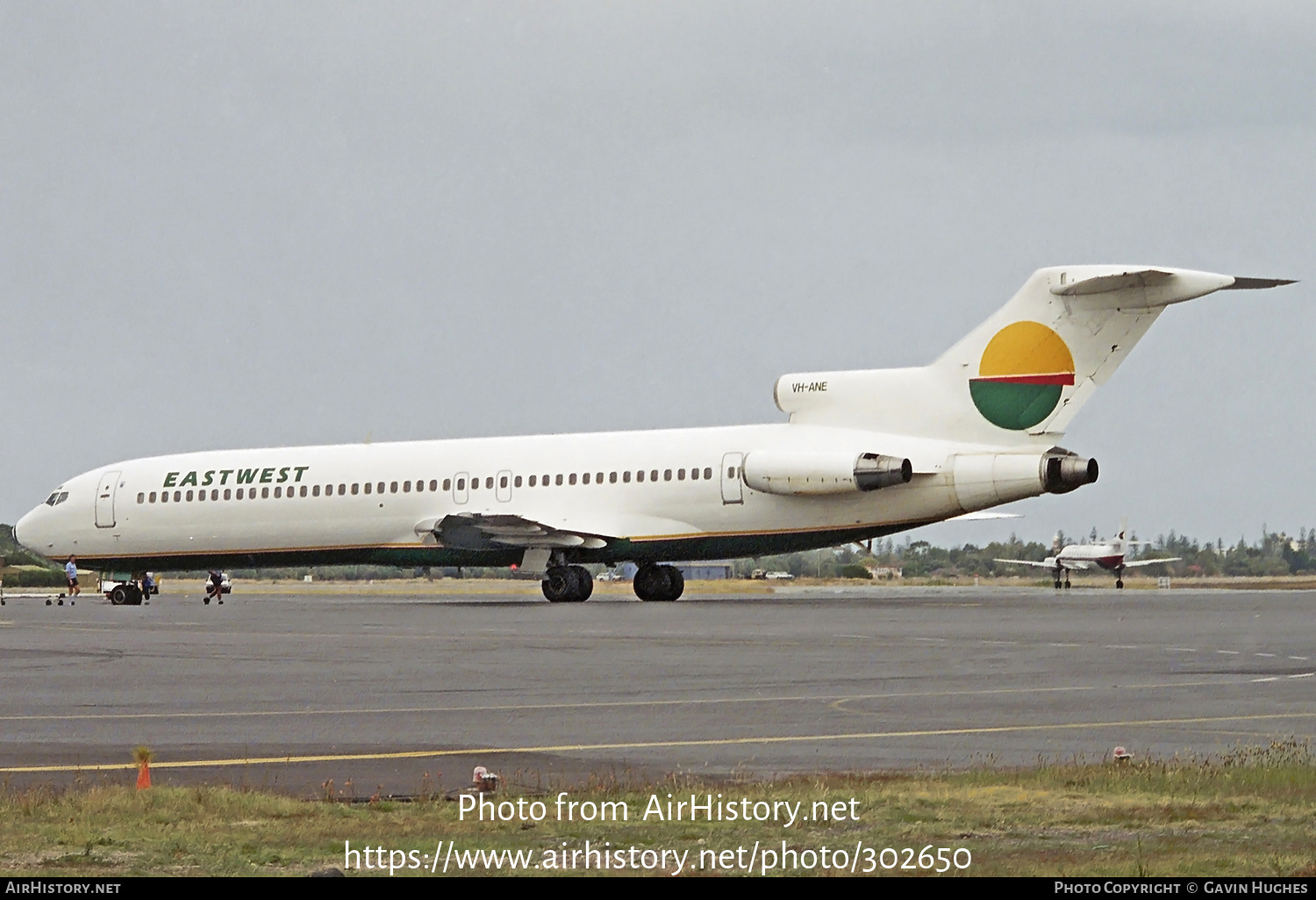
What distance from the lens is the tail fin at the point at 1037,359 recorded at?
3859 cm

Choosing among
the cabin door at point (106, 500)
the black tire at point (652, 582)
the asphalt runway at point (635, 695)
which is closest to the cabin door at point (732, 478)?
the black tire at point (652, 582)

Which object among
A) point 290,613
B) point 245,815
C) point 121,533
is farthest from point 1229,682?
point 121,533

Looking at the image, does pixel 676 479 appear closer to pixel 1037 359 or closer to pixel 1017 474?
pixel 1017 474

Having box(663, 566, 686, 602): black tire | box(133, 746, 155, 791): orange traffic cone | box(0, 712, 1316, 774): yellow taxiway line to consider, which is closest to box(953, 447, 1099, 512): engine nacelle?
box(663, 566, 686, 602): black tire

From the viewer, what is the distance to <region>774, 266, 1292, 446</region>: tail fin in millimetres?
38594

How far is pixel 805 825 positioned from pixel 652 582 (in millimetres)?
36458

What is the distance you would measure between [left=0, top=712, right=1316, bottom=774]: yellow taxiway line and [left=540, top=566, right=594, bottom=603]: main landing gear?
96.7ft

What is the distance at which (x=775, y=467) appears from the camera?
41125mm

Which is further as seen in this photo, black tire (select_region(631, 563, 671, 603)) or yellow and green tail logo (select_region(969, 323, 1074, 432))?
black tire (select_region(631, 563, 671, 603))

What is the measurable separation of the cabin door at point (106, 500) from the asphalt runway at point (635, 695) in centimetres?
1637

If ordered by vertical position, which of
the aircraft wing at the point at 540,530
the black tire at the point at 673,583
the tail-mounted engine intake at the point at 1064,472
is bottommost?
the black tire at the point at 673,583

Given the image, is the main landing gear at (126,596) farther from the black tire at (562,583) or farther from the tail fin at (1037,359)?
the tail fin at (1037,359)

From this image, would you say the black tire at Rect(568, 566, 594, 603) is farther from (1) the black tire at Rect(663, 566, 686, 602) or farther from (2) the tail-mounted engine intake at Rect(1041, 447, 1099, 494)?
(2) the tail-mounted engine intake at Rect(1041, 447, 1099, 494)
